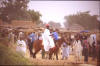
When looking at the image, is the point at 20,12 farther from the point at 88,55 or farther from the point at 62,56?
the point at 88,55

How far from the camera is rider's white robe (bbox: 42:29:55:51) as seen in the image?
4.83m

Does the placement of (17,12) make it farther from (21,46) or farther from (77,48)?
(77,48)

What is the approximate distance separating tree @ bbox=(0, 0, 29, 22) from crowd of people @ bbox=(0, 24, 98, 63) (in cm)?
45

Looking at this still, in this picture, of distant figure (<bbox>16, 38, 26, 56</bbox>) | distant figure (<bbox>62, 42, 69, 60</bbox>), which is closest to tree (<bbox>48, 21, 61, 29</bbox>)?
distant figure (<bbox>62, 42, 69, 60</bbox>)

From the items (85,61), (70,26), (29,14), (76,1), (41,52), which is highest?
(76,1)

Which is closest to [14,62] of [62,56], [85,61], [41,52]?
[41,52]

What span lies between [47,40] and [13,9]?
4.15 ft

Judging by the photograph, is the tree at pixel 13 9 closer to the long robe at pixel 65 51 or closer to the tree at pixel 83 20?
the tree at pixel 83 20

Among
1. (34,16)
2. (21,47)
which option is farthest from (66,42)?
(21,47)

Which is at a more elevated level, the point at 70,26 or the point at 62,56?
→ the point at 70,26

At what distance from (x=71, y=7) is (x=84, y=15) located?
1.44 feet

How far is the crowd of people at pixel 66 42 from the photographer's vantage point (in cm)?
478

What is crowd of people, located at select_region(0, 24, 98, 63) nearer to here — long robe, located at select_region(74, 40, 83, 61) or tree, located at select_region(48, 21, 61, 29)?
long robe, located at select_region(74, 40, 83, 61)

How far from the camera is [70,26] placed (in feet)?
16.6
